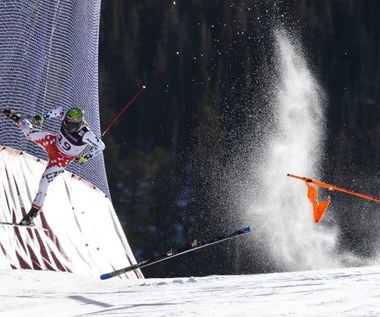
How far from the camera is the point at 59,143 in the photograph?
8.61 metres

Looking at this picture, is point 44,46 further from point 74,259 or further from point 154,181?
point 154,181

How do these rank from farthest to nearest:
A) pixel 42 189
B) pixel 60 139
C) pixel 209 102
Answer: pixel 209 102 → pixel 42 189 → pixel 60 139

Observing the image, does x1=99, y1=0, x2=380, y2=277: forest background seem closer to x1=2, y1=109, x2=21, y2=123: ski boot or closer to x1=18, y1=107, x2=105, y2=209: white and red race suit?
x1=18, y1=107, x2=105, y2=209: white and red race suit

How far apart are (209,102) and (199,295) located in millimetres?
18076

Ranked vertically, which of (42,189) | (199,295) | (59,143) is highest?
(59,143)

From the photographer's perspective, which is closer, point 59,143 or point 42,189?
point 59,143

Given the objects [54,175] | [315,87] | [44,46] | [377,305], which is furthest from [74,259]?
[315,87]

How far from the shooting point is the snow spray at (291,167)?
2217 centimetres

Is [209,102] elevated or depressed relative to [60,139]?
elevated

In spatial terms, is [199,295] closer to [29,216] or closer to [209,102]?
[29,216]

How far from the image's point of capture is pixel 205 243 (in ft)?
27.7

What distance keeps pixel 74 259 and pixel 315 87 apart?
16.0 metres

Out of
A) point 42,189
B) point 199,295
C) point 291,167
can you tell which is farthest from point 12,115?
point 291,167

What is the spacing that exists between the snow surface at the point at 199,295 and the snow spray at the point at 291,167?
13.6 meters
